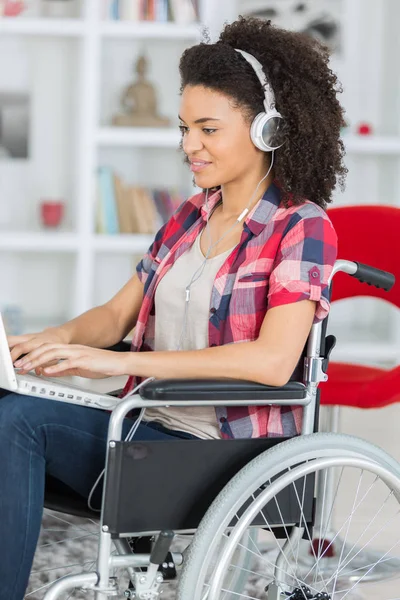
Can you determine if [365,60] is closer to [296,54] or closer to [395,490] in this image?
[296,54]

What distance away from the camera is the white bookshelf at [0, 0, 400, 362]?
409cm

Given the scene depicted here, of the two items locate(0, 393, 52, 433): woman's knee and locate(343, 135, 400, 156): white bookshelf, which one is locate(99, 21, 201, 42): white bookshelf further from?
locate(0, 393, 52, 433): woman's knee

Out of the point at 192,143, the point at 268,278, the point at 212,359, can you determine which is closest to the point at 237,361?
the point at 212,359

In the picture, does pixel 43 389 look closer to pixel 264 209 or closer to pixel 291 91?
pixel 264 209

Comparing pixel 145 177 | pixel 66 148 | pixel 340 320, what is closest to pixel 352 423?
pixel 340 320

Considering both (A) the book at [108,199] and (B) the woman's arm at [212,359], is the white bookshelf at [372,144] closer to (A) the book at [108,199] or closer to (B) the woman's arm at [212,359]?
(A) the book at [108,199]

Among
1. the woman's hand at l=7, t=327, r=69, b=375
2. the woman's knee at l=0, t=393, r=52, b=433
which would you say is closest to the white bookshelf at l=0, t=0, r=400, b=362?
the woman's hand at l=7, t=327, r=69, b=375

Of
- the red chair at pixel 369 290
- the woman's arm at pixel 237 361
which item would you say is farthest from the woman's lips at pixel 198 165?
the red chair at pixel 369 290

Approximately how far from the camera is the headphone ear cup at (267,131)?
176cm

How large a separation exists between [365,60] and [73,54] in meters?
1.28

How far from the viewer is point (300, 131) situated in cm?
179

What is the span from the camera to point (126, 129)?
4.15 m

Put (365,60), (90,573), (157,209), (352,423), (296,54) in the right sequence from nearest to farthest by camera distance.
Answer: (90,573) → (296,54) → (352,423) → (157,209) → (365,60)

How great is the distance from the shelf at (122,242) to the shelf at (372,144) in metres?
0.94
